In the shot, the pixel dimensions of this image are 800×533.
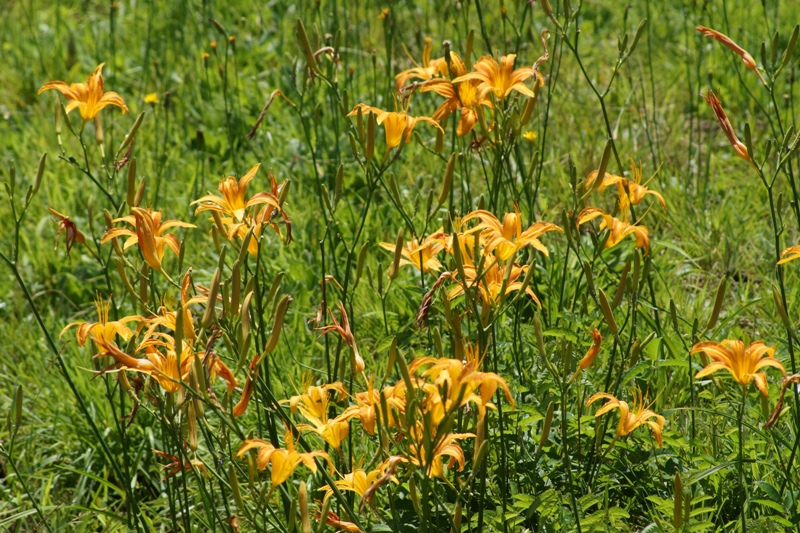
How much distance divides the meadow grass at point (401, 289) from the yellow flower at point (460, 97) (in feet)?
0.19

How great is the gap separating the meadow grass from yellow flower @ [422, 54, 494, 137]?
6cm

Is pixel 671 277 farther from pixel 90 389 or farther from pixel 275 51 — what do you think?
pixel 275 51

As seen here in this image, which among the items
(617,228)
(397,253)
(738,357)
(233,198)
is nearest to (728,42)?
(617,228)

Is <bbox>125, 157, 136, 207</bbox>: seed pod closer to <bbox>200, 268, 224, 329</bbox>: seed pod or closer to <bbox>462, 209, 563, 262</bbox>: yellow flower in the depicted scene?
<bbox>200, 268, 224, 329</bbox>: seed pod

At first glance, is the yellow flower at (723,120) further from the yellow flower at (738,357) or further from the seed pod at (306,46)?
the seed pod at (306,46)

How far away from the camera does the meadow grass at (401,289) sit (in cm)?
163

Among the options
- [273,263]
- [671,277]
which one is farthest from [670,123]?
[273,263]

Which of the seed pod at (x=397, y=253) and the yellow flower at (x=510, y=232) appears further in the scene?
the seed pod at (x=397, y=253)

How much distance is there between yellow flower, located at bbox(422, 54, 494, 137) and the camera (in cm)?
195

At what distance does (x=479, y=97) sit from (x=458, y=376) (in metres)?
0.76

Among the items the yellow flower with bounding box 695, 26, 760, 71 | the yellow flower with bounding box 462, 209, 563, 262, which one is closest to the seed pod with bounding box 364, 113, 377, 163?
the yellow flower with bounding box 462, 209, 563, 262

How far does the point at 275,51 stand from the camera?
14.5 feet

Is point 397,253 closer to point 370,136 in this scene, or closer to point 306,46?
point 370,136

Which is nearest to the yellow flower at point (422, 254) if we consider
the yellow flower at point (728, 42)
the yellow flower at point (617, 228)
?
the yellow flower at point (617, 228)
